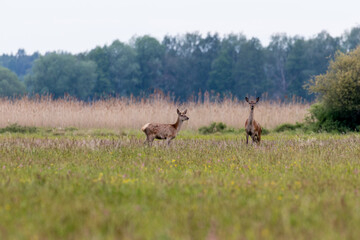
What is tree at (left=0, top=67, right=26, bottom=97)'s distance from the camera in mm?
78562

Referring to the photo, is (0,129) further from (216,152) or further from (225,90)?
(225,90)

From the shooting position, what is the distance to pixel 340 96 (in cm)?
2405

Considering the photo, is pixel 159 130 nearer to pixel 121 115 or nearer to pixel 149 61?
pixel 121 115

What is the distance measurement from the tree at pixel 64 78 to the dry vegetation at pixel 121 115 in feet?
164

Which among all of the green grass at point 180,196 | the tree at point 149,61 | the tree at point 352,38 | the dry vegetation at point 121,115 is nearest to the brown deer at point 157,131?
the green grass at point 180,196

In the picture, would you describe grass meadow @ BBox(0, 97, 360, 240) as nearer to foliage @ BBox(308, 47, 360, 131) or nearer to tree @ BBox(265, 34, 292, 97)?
foliage @ BBox(308, 47, 360, 131)

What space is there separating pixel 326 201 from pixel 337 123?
18992mm

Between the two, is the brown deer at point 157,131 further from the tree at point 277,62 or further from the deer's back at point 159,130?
the tree at point 277,62

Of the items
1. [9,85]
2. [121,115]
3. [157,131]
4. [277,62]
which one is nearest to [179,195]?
[157,131]

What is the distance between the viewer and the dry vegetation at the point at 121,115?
89.2ft

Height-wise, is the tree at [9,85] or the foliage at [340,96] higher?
the foliage at [340,96]

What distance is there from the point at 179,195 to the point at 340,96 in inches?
739

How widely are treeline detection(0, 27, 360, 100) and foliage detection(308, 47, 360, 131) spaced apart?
50.8m

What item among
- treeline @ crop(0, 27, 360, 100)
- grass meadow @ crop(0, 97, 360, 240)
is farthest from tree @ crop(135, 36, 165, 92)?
grass meadow @ crop(0, 97, 360, 240)
